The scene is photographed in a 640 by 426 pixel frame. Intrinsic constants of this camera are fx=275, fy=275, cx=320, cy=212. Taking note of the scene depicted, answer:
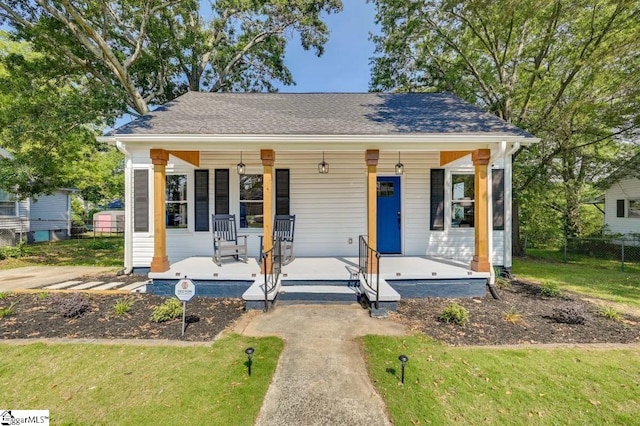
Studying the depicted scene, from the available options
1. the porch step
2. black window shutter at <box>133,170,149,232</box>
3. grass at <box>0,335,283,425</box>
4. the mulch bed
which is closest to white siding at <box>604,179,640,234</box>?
the mulch bed

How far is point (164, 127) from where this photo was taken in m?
5.40

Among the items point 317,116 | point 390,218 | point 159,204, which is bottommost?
point 390,218

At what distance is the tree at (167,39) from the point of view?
7.84 meters

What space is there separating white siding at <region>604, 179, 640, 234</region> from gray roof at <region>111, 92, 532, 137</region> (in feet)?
35.5

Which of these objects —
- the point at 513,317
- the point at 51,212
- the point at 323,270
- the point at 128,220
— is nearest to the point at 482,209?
the point at 513,317

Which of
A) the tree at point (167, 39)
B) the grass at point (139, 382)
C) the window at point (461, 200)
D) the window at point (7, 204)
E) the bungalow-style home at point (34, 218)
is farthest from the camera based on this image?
the window at point (7, 204)

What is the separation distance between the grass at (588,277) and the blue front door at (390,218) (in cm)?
331

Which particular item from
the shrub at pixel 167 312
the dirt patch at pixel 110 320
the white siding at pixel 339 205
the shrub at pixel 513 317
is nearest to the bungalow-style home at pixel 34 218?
the dirt patch at pixel 110 320

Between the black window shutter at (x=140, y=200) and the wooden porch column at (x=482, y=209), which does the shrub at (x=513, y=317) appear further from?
the black window shutter at (x=140, y=200)

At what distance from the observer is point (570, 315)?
396 centimetres

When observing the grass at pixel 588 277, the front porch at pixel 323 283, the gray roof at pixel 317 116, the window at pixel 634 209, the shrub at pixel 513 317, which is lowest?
the grass at pixel 588 277

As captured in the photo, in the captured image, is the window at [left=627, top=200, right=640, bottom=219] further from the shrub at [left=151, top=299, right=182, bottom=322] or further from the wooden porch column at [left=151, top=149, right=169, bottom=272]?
the wooden porch column at [left=151, top=149, right=169, bottom=272]

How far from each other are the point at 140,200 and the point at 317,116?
4692 millimetres

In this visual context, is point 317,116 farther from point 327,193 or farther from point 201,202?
point 201,202
